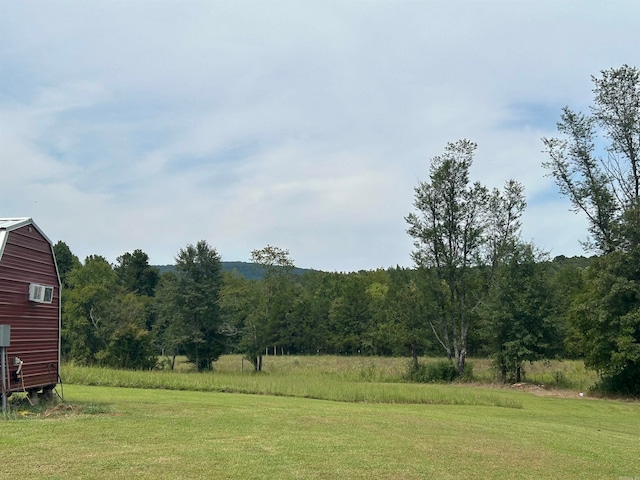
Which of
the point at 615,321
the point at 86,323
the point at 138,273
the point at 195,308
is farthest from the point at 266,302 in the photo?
the point at 138,273

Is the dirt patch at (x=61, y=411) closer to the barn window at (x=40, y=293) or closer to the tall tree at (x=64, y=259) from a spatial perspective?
the barn window at (x=40, y=293)

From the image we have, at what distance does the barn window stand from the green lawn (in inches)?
151

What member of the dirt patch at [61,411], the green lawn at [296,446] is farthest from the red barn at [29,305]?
the green lawn at [296,446]

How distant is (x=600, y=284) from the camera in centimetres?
2572

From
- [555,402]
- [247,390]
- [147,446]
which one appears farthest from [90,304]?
[147,446]

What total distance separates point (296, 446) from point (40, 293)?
424 inches

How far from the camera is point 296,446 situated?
935 centimetres

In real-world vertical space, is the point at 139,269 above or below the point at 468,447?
above

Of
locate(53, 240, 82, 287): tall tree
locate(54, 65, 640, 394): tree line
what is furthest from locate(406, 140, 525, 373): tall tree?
locate(53, 240, 82, 287): tall tree

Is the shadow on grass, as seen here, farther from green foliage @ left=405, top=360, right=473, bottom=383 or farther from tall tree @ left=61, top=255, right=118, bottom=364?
tall tree @ left=61, top=255, right=118, bottom=364

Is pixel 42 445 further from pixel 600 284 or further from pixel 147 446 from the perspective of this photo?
pixel 600 284

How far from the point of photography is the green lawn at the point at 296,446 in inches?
302

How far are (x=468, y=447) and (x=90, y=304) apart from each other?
1917 inches

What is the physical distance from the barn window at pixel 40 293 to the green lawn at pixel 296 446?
3.84 metres
